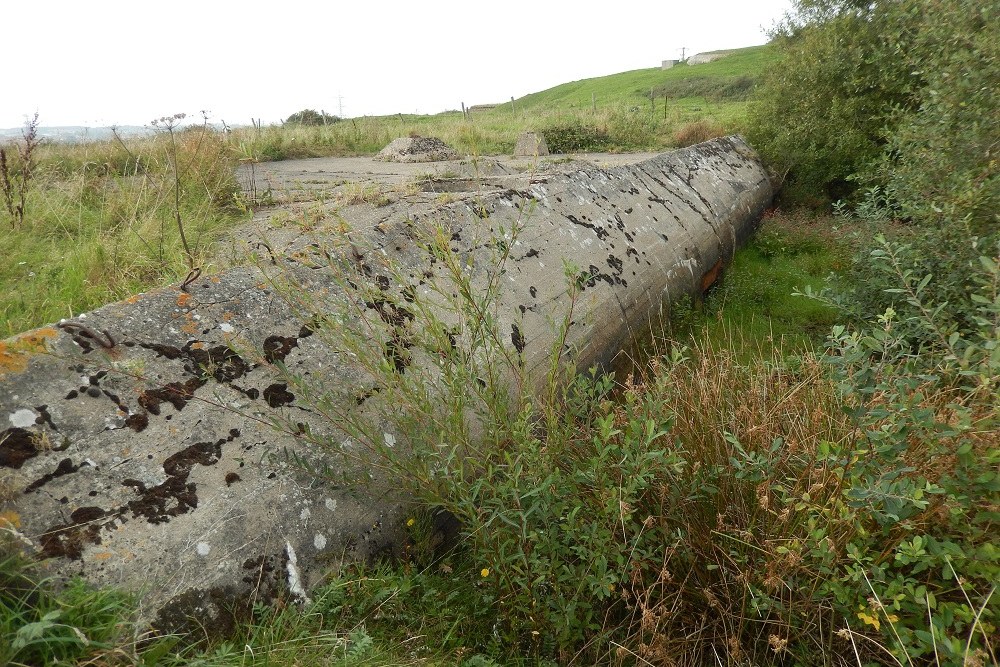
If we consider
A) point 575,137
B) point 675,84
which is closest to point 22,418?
→ point 575,137

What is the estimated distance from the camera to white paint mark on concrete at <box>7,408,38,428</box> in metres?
1.78

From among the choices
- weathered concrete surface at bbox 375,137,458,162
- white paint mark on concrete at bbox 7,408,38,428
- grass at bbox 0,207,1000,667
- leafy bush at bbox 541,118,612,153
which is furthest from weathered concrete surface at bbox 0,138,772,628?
leafy bush at bbox 541,118,612,153

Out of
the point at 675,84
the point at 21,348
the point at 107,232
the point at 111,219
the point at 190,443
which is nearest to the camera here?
the point at 21,348

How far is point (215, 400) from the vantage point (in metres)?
2.16

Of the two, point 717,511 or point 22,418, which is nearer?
point 22,418

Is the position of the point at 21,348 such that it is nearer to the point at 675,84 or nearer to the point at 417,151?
the point at 417,151

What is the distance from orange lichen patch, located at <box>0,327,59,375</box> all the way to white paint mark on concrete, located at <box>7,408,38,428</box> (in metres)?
0.15

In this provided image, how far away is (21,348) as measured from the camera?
6.26ft

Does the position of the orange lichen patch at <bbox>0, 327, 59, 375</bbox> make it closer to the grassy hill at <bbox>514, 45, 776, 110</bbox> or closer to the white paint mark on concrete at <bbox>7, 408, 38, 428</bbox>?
the white paint mark on concrete at <bbox>7, 408, 38, 428</bbox>

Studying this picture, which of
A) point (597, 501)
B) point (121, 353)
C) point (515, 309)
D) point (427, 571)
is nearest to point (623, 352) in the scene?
point (515, 309)

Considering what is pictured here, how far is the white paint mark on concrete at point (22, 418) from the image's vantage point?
1.78 metres

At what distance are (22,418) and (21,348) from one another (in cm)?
27

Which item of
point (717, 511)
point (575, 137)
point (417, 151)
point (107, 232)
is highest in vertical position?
point (575, 137)

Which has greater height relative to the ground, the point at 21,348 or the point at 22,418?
the point at 21,348
